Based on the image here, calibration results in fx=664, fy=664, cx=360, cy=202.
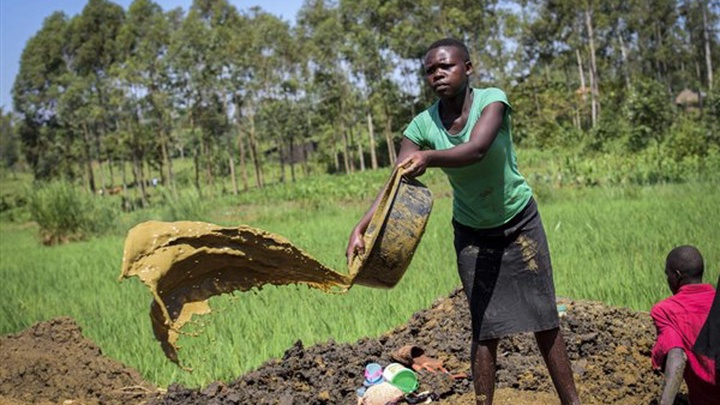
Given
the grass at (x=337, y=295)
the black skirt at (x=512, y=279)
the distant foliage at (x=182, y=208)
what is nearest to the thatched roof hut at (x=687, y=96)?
the grass at (x=337, y=295)

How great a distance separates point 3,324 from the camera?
6.40 m

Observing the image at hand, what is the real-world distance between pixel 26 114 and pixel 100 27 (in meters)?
6.25

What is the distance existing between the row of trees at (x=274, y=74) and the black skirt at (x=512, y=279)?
25.7 meters

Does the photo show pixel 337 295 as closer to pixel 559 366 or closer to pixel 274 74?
pixel 559 366

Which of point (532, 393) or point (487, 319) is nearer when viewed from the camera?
point (487, 319)

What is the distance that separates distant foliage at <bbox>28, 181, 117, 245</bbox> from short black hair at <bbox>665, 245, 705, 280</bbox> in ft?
47.1

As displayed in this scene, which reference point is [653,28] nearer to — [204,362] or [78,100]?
[78,100]

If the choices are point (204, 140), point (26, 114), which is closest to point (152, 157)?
point (204, 140)

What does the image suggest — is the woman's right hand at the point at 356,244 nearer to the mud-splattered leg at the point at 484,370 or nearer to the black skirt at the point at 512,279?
the black skirt at the point at 512,279

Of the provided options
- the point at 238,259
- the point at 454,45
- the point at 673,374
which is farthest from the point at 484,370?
the point at 454,45

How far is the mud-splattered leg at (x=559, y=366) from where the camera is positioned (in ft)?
8.93

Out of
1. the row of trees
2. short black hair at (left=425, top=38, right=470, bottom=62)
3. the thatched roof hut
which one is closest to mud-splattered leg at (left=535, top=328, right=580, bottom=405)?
short black hair at (left=425, top=38, right=470, bottom=62)

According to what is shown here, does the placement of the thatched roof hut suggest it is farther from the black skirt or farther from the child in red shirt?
the black skirt

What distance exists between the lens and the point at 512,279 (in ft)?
8.99
